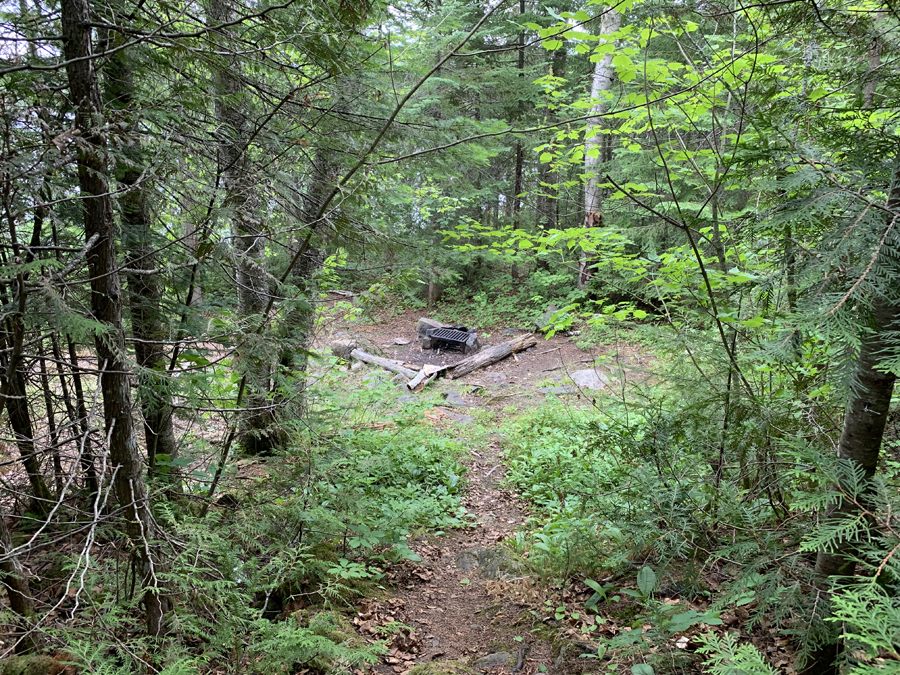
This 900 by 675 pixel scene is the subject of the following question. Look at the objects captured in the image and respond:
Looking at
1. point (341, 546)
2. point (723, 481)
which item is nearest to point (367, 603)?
point (341, 546)

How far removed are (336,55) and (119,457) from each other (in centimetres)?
275

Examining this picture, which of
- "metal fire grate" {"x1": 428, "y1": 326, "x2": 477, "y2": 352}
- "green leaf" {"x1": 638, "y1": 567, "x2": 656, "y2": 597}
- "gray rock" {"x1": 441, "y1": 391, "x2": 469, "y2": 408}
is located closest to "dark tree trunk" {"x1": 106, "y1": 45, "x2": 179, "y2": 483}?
"green leaf" {"x1": 638, "y1": 567, "x2": 656, "y2": 597}

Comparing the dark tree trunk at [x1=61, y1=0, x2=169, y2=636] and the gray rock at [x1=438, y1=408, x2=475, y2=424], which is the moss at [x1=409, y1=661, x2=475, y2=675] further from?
the gray rock at [x1=438, y1=408, x2=475, y2=424]

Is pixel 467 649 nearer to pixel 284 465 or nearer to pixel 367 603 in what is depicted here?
pixel 367 603

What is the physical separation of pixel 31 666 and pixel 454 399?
767 centimetres

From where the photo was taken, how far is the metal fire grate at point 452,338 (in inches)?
529

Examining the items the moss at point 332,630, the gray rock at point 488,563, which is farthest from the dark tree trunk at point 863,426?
the moss at point 332,630

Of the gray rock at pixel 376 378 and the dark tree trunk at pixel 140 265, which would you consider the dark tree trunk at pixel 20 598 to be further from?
the gray rock at pixel 376 378

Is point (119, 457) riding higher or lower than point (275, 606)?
higher

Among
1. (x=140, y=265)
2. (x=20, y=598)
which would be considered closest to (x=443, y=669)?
(x=20, y=598)

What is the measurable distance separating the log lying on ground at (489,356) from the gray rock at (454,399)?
1.74 meters

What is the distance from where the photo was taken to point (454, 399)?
31.6ft

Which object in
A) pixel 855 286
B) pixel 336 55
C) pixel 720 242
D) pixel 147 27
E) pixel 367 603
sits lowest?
pixel 367 603

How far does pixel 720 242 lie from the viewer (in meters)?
3.22
